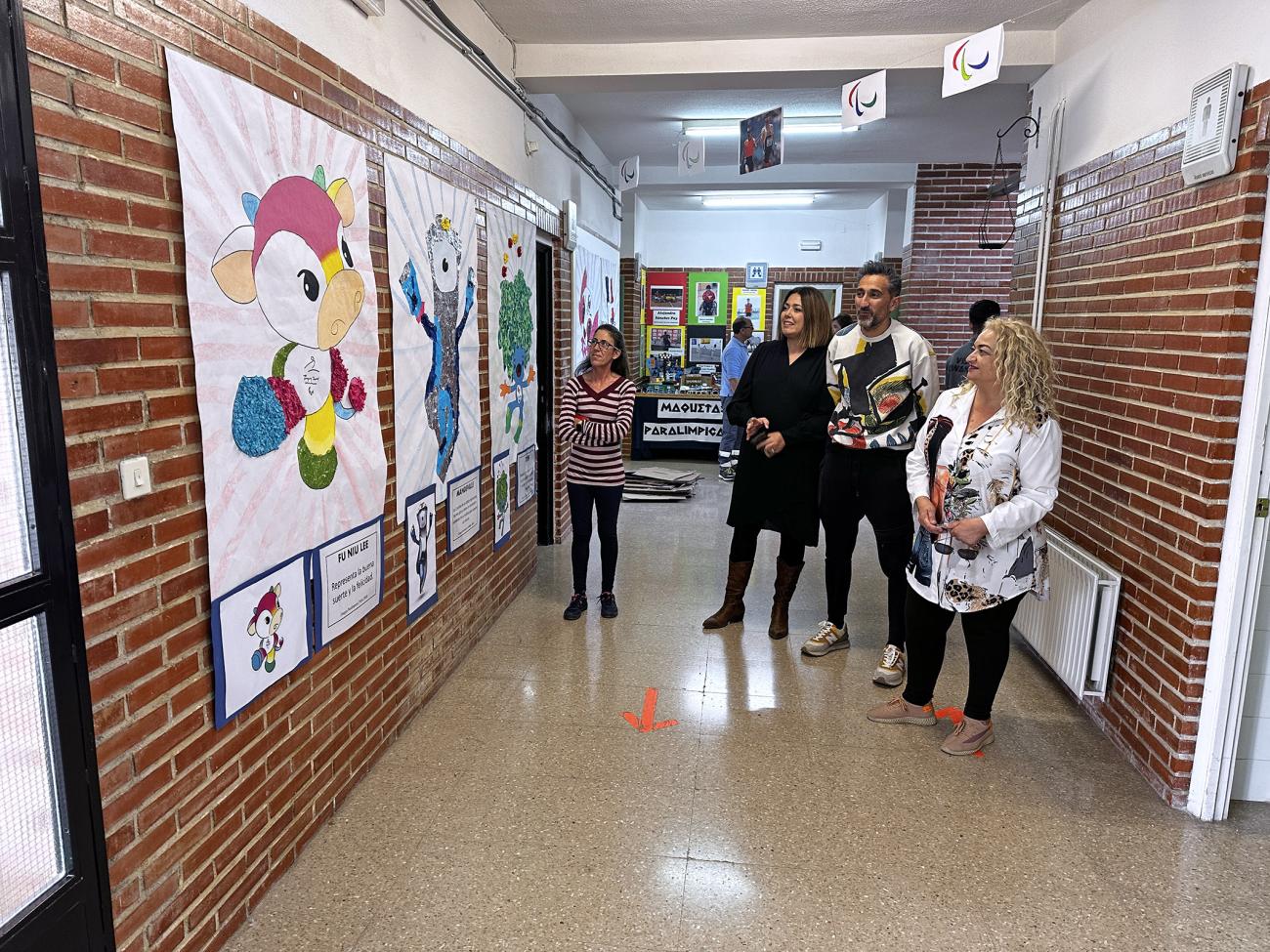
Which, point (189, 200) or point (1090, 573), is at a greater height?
point (189, 200)

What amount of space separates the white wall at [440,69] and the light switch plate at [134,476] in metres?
1.22

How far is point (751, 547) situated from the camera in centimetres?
421

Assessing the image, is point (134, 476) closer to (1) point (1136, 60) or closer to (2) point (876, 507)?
(2) point (876, 507)

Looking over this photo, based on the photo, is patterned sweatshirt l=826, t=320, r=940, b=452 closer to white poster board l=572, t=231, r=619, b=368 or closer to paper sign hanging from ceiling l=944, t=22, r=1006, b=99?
paper sign hanging from ceiling l=944, t=22, r=1006, b=99

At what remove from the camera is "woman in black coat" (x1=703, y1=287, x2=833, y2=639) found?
3.79m

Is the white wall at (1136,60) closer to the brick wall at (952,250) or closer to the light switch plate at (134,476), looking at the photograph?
the light switch plate at (134,476)

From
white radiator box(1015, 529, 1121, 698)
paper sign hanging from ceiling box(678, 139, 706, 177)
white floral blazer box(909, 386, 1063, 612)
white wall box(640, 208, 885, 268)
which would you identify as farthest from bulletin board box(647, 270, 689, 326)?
white floral blazer box(909, 386, 1063, 612)

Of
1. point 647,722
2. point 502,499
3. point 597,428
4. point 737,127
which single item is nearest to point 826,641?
point 647,722

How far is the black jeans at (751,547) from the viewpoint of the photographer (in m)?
4.05

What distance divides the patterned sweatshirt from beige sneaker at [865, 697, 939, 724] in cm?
105

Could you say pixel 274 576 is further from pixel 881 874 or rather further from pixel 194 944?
pixel 881 874

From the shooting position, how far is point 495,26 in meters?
4.14

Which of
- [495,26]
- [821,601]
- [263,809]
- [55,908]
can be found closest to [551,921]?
[263,809]

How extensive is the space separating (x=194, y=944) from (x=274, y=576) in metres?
0.90
